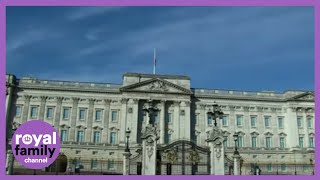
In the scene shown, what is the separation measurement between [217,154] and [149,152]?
581 cm

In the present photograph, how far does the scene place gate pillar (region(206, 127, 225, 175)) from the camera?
3003cm

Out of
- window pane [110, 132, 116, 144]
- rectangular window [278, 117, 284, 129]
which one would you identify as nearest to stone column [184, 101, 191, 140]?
window pane [110, 132, 116, 144]

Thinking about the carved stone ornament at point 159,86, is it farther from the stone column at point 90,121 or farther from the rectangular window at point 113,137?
the stone column at point 90,121

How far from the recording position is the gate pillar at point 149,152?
92.7ft

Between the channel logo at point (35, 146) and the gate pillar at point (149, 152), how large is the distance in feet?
24.4

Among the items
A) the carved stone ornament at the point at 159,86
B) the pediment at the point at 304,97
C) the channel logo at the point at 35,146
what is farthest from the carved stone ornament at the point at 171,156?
the pediment at the point at 304,97

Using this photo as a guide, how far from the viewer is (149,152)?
28703 mm

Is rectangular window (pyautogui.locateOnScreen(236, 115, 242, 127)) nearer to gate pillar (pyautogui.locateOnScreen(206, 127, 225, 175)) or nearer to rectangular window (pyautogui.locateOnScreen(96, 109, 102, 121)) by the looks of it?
rectangular window (pyautogui.locateOnScreen(96, 109, 102, 121))

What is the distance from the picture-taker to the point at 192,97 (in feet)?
204

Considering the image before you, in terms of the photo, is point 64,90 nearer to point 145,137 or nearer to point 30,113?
point 30,113

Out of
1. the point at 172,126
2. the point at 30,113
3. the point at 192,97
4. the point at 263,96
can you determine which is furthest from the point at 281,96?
the point at 30,113

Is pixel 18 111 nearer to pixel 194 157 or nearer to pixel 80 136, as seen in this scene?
pixel 80 136

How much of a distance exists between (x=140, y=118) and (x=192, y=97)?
973 centimetres

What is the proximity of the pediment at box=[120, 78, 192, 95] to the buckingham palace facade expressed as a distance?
16 centimetres
